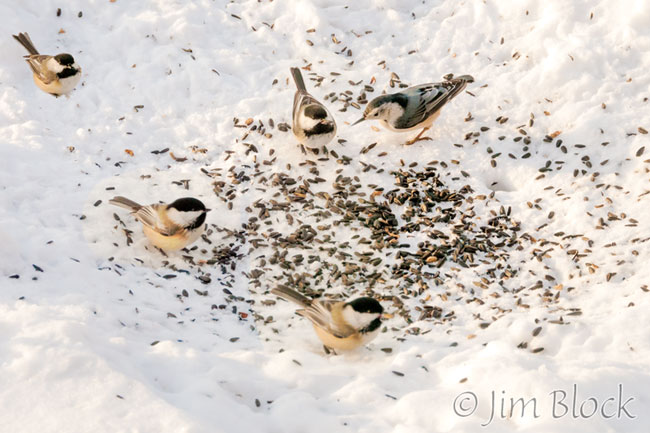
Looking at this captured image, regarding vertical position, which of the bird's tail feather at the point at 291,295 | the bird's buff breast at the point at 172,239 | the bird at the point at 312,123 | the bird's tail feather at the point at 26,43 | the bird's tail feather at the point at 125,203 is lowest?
the bird's tail feather at the point at 291,295

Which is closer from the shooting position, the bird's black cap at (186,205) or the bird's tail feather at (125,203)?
the bird's black cap at (186,205)

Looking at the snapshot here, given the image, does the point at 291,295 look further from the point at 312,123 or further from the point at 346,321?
the point at 312,123

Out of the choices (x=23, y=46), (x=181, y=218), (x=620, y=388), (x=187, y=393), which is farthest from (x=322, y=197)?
(x=23, y=46)

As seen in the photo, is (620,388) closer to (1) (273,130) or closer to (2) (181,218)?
(2) (181,218)

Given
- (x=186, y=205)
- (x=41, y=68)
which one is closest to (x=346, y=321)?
(x=186, y=205)

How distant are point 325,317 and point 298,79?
330cm

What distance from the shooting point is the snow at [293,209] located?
423 cm

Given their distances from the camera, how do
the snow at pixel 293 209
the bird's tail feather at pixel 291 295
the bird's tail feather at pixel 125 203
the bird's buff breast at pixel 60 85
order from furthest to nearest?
the bird's buff breast at pixel 60 85 < the bird's tail feather at pixel 125 203 < the bird's tail feather at pixel 291 295 < the snow at pixel 293 209

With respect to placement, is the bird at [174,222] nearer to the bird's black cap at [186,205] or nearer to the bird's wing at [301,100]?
the bird's black cap at [186,205]

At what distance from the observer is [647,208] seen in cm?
615

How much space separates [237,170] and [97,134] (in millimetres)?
1580

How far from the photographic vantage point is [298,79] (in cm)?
743

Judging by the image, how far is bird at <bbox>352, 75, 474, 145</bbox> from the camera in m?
6.85

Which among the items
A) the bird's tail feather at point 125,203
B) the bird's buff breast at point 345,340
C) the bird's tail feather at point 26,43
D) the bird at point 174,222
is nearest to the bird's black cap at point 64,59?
the bird's tail feather at point 26,43
